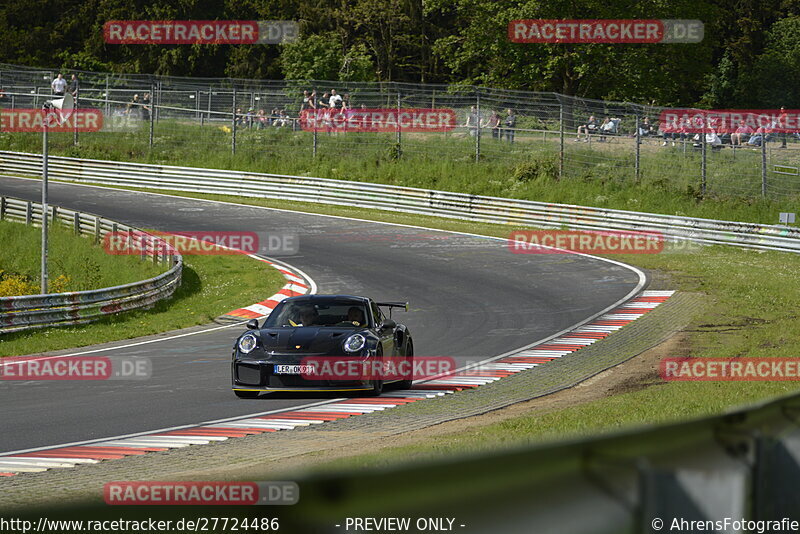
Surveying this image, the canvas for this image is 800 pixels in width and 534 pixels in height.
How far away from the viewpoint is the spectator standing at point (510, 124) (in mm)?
39969

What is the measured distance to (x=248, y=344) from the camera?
13.6 meters

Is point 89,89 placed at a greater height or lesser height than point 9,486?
greater

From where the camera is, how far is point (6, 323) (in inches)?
818

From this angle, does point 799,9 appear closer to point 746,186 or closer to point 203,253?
point 746,186

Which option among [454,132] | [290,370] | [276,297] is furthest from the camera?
[454,132]

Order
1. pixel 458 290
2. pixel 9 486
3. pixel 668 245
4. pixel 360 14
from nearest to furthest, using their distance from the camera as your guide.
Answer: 1. pixel 9 486
2. pixel 458 290
3. pixel 668 245
4. pixel 360 14

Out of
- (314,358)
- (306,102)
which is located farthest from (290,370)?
(306,102)

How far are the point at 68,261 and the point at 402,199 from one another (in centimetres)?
1206

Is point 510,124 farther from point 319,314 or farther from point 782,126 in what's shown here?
point 319,314

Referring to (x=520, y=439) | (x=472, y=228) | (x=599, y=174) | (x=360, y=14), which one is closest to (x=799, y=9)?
(x=360, y=14)

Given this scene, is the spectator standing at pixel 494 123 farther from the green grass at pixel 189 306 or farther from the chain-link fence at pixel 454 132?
the green grass at pixel 189 306

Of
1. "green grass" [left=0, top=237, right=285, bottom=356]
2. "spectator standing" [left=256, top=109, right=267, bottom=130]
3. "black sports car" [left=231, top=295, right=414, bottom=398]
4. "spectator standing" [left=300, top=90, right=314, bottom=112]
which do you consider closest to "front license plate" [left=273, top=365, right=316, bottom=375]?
"black sports car" [left=231, top=295, right=414, bottom=398]

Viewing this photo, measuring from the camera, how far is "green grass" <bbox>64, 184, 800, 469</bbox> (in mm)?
10273

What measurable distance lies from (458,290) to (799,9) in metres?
61.0
